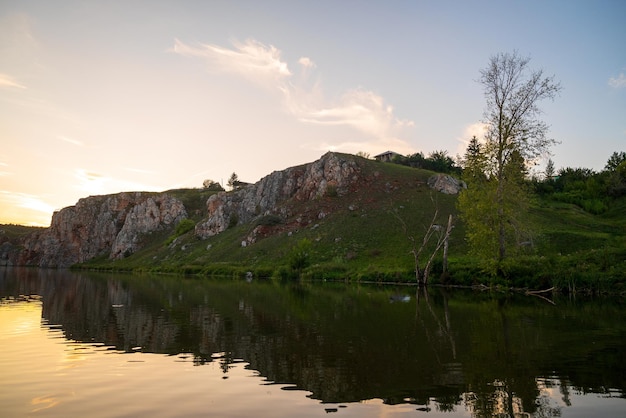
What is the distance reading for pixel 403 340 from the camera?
1783cm

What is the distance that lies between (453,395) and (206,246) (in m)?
112

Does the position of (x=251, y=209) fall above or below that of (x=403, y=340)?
above

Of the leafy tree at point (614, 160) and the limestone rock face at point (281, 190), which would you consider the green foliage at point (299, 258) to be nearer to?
the limestone rock face at point (281, 190)

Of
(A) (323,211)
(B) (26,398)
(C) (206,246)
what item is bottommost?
(B) (26,398)

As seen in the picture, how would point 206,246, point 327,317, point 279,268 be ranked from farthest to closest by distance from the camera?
point 206,246 < point 279,268 < point 327,317

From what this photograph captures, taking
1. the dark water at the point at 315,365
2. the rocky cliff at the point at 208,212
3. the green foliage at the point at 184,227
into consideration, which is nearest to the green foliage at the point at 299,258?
the rocky cliff at the point at 208,212

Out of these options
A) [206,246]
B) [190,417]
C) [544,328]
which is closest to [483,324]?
[544,328]

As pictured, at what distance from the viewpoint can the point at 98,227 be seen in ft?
579

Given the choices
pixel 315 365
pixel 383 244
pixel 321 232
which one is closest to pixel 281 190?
pixel 321 232

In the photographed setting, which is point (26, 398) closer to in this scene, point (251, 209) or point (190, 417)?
point (190, 417)

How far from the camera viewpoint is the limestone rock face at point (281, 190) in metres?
114

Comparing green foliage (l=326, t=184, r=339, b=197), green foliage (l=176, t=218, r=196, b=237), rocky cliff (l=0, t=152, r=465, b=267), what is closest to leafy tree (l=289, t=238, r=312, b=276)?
rocky cliff (l=0, t=152, r=465, b=267)

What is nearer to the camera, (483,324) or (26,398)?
(26,398)

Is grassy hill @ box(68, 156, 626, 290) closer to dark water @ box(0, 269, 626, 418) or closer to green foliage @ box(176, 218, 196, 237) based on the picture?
green foliage @ box(176, 218, 196, 237)
